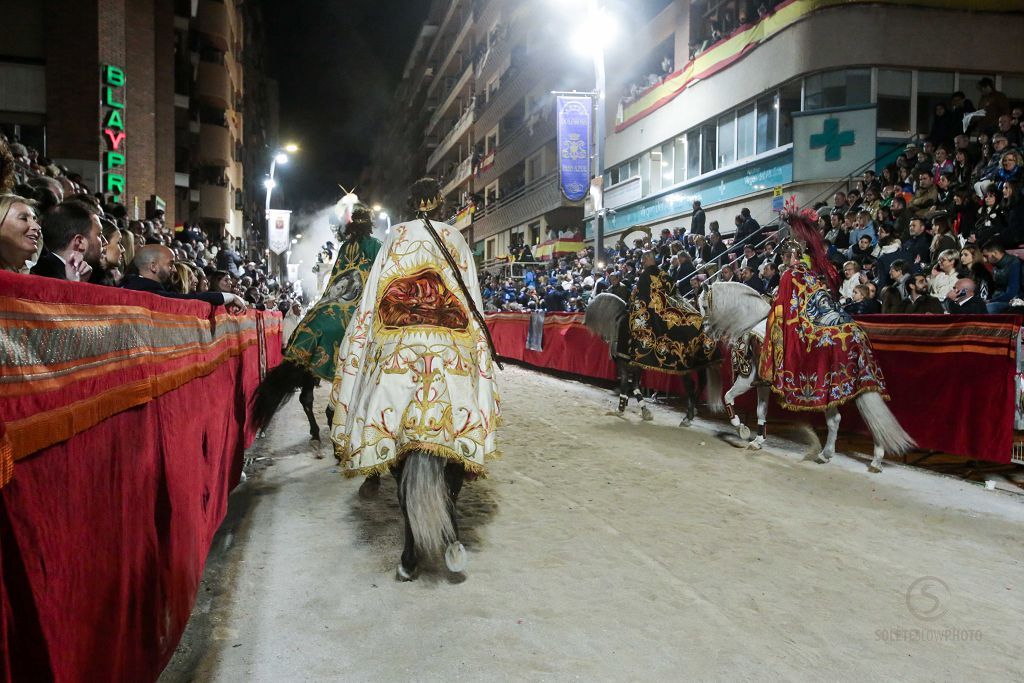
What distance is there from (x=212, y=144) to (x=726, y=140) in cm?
2643

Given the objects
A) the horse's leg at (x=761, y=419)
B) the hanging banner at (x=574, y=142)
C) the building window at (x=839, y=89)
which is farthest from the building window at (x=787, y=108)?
the horse's leg at (x=761, y=419)

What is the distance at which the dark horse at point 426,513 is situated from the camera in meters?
3.50

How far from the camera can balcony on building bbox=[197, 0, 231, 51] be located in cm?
3381

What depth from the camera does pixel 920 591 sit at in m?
3.67

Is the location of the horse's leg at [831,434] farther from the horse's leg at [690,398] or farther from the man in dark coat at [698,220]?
the man in dark coat at [698,220]

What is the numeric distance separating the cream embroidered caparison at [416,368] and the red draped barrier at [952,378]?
4.78 metres

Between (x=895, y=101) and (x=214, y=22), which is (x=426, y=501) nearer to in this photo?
(x=895, y=101)

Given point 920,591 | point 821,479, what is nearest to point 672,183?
point 821,479

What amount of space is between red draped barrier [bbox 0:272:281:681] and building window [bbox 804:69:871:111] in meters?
17.2

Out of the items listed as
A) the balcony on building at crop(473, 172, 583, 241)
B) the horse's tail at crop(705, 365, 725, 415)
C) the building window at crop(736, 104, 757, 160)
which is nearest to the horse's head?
the horse's tail at crop(705, 365, 725, 415)

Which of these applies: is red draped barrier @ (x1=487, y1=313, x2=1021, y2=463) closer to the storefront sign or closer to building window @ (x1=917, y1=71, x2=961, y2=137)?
building window @ (x1=917, y1=71, x2=961, y2=137)

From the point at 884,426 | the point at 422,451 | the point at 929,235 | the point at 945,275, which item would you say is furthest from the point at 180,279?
the point at 929,235

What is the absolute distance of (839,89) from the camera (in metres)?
16.8

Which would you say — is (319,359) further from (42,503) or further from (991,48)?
(991,48)
